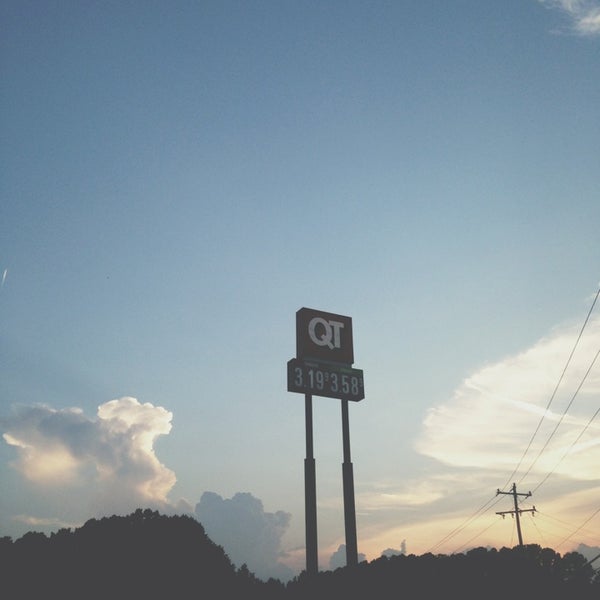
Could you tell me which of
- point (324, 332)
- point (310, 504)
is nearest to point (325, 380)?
point (324, 332)

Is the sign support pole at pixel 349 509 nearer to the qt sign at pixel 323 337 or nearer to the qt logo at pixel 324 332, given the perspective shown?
the qt sign at pixel 323 337

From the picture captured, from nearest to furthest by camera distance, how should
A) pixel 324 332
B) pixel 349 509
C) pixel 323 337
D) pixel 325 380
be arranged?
pixel 349 509 → pixel 325 380 → pixel 323 337 → pixel 324 332

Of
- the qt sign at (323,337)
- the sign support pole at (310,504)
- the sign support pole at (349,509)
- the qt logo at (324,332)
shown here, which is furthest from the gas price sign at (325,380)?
the sign support pole at (349,509)

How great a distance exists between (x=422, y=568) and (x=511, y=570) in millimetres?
7330

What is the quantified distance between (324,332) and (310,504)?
669 cm

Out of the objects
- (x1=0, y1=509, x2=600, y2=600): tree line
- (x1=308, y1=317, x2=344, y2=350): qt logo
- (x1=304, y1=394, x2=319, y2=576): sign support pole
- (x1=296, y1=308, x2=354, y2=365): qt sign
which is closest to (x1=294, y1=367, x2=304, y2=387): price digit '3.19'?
(x1=296, y1=308, x2=354, y2=365): qt sign

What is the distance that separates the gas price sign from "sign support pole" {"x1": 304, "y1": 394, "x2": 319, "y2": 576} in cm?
105

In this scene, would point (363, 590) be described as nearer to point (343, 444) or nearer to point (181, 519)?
point (181, 519)

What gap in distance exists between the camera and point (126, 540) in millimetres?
45844

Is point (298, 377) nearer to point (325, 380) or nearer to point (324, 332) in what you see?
point (325, 380)

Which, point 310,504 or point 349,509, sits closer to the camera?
point 310,504

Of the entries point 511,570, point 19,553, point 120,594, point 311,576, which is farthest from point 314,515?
point 19,553

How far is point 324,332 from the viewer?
21734mm

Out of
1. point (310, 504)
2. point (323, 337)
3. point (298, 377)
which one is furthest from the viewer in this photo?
A: point (323, 337)
